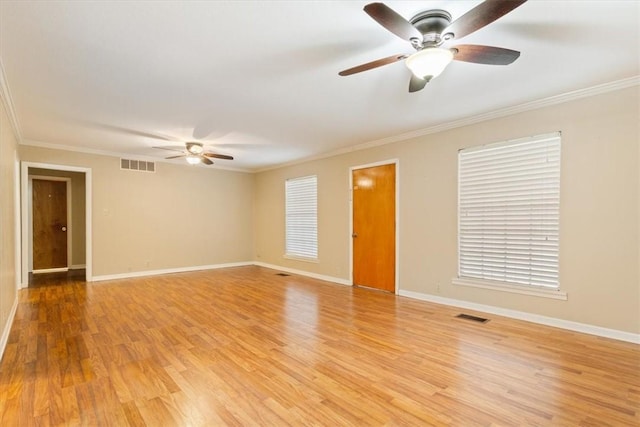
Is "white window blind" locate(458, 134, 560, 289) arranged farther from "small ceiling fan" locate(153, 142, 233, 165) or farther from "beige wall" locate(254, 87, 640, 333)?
"small ceiling fan" locate(153, 142, 233, 165)

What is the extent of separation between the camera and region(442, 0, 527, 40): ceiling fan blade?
1.59m

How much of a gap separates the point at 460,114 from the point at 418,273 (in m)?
2.38

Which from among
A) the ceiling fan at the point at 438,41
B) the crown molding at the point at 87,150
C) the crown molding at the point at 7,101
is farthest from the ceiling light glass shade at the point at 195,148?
the ceiling fan at the point at 438,41

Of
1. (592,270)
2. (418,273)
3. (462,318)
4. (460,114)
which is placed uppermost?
(460,114)

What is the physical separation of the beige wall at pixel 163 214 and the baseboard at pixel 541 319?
17.1 feet

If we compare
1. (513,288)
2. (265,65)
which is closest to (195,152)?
(265,65)

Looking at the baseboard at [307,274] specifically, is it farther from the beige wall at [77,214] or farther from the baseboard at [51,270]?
the baseboard at [51,270]

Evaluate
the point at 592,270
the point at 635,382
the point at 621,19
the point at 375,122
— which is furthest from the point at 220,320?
the point at 621,19

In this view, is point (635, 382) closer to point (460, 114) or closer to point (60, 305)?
point (460, 114)

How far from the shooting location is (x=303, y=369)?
2.55 metres

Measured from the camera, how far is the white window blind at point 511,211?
357cm

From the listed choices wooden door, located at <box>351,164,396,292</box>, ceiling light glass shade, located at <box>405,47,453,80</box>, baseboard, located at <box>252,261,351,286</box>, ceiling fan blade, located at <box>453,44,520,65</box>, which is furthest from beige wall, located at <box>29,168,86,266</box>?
ceiling fan blade, located at <box>453,44,520,65</box>

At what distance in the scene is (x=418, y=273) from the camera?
483 centimetres

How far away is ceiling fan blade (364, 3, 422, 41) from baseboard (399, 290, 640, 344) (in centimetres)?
347
